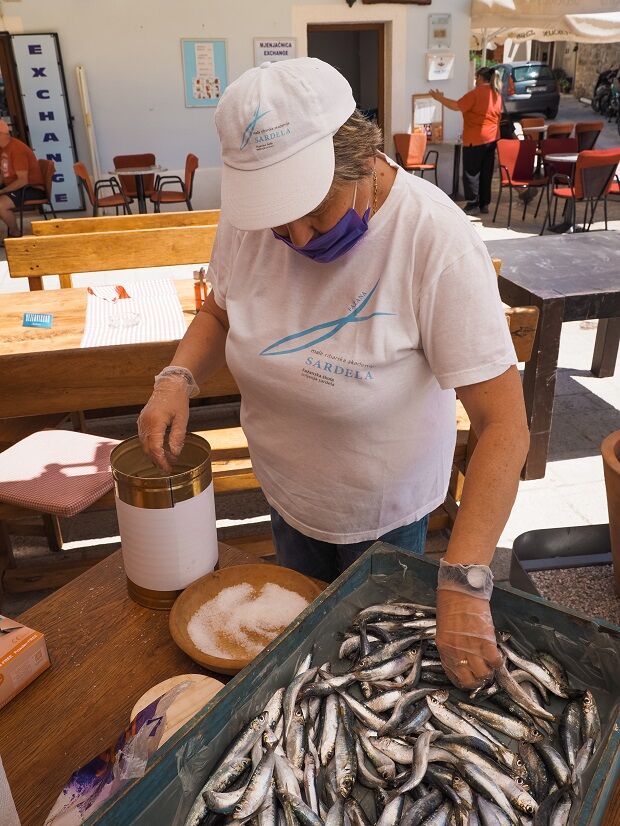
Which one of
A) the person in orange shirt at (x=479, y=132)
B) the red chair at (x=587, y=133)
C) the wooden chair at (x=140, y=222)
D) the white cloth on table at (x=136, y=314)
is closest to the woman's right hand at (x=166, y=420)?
the white cloth on table at (x=136, y=314)

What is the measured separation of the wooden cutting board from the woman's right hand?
46 centimetres

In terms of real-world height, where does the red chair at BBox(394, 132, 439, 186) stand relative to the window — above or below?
below

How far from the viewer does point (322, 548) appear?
83.2 inches

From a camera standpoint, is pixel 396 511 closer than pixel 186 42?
Yes

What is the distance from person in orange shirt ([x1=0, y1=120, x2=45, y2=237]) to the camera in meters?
11.1

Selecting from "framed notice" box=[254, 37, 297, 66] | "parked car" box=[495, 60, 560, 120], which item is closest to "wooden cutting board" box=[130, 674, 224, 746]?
"framed notice" box=[254, 37, 297, 66]

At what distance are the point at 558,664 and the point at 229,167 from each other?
1.18 meters

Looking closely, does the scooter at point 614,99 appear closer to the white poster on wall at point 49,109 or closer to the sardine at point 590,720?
the white poster on wall at point 49,109

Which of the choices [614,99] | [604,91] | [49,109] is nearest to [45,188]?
[49,109]

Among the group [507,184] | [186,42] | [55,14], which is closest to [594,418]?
[507,184]

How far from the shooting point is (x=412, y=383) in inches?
66.6

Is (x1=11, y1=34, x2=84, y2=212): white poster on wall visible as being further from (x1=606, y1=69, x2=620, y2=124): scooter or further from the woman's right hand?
(x1=606, y1=69, x2=620, y2=124): scooter

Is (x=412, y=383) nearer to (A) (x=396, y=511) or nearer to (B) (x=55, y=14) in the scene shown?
(A) (x=396, y=511)

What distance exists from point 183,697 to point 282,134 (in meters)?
1.09
